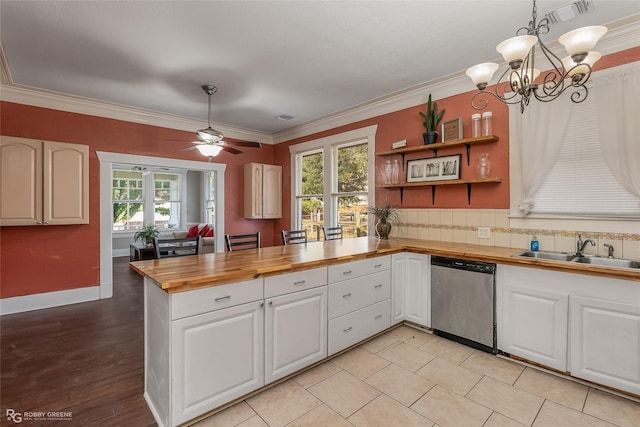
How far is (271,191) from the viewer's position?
18.6ft

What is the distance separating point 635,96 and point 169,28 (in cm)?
369

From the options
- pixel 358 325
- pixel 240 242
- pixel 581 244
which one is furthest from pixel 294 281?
pixel 581 244

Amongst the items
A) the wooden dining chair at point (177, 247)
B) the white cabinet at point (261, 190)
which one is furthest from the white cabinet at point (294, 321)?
the white cabinet at point (261, 190)

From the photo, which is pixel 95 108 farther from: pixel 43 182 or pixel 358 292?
pixel 358 292

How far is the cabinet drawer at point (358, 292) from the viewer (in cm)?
252

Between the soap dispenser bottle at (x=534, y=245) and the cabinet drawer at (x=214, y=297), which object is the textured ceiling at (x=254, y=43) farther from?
the cabinet drawer at (x=214, y=297)

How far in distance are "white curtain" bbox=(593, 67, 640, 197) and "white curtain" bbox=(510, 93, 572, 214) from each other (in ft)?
0.77

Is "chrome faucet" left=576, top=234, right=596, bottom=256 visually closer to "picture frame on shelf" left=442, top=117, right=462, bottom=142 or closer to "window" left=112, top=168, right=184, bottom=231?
"picture frame on shelf" left=442, top=117, right=462, bottom=142

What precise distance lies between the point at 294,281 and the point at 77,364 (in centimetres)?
197

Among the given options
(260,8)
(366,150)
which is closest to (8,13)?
(260,8)

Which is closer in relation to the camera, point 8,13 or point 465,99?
point 8,13

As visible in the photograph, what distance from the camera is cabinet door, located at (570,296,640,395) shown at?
1.97 meters

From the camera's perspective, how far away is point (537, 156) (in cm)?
280

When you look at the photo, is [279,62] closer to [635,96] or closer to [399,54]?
[399,54]
